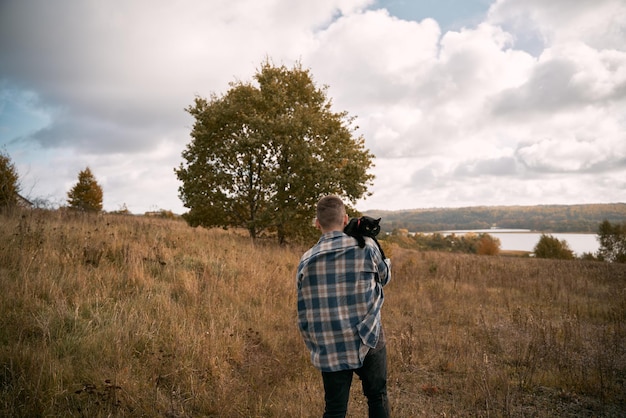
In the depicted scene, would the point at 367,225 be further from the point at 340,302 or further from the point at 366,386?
the point at 366,386

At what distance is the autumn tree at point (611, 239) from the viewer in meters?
56.5

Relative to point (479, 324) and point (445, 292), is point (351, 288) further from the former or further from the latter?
point (445, 292)

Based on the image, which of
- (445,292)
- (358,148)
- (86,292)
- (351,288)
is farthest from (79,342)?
(358,148)

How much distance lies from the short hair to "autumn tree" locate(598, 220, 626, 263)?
72.8 meters

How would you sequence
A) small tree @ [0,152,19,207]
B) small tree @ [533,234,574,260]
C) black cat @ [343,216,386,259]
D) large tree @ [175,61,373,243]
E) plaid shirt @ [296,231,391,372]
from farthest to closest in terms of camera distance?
small tree @ [533,234,574,260], large tree @ [175,61,373,243], small tree @ [0,152,19,207], black cat @ [343,216,386,259], plaid shirt @ [296,231,391,372]

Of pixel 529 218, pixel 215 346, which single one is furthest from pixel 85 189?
pixel 529 218

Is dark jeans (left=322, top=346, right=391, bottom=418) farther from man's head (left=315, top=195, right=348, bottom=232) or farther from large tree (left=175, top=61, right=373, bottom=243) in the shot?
large tree (left=175, top=61, right=373, bottom=243)

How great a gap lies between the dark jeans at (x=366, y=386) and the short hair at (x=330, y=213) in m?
1.09

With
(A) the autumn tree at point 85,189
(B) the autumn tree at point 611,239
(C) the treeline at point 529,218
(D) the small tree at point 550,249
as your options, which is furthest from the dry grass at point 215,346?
(C) the treeline at point 529,218

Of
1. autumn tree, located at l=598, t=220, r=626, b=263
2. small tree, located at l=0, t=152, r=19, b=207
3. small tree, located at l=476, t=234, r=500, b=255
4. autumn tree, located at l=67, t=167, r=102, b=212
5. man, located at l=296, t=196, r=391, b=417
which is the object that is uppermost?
autumn tree, located at l=67, t=167, r=102, b=212

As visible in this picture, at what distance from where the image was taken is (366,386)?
2633mm

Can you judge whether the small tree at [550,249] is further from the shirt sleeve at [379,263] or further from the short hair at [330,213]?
the short hair at [330,213]

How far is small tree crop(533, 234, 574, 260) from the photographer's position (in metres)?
59.9

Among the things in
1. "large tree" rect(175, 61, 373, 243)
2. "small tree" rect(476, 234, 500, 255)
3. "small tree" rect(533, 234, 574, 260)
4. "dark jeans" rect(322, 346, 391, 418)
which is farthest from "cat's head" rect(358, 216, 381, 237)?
"small tree" rect(476, 234, 500, 255)
